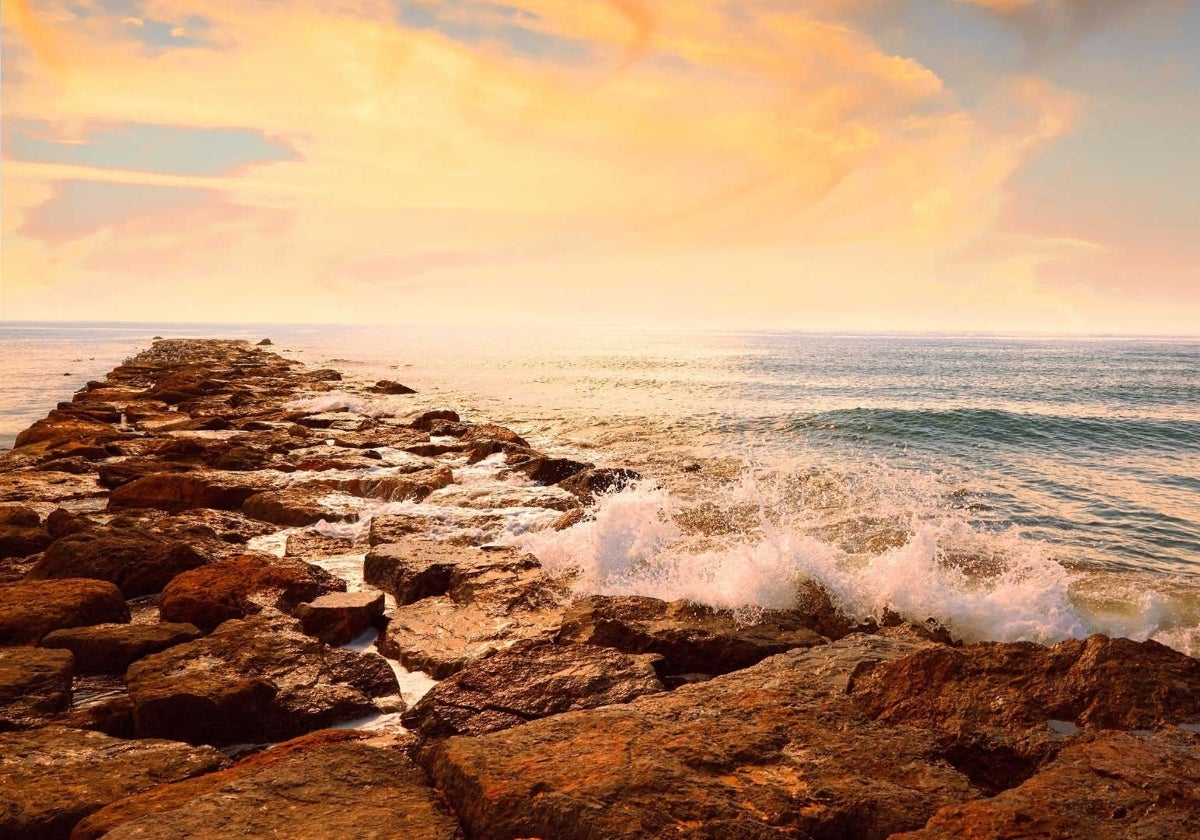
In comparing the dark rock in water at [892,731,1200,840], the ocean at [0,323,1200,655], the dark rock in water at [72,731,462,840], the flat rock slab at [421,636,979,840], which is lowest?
the ocean at [0,323,1200,655]

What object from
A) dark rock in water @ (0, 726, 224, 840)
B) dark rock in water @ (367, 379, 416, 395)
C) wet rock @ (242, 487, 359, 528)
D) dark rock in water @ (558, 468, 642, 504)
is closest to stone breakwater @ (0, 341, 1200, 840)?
dark rock in water @ (0, 726, 224, 840)

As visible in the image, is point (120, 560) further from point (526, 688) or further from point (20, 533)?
point (526, 688)

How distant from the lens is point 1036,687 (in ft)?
15.6

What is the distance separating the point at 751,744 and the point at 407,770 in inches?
74.4

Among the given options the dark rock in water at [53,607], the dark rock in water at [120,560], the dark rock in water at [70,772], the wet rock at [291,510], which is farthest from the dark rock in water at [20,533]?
the dark rock in water at [70,772]

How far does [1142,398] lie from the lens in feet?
127

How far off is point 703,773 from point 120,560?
22.1 feet

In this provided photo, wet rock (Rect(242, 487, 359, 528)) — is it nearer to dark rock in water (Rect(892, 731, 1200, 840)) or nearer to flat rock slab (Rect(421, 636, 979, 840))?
flat rock slab (Rect(421, 636, 979, 840))

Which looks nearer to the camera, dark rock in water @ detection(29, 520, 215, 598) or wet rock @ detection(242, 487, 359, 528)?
dark rock in water @ detection(29, 520, 215, 598)

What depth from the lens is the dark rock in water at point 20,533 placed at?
8734mm

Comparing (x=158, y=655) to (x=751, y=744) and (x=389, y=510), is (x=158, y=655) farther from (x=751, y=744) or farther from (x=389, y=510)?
(x=389, y=510)

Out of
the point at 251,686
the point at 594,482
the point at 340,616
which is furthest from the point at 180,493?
the point at 251,686

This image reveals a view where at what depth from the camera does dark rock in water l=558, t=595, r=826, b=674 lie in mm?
6156

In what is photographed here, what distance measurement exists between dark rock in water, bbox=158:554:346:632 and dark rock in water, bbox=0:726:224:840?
7.28ft
